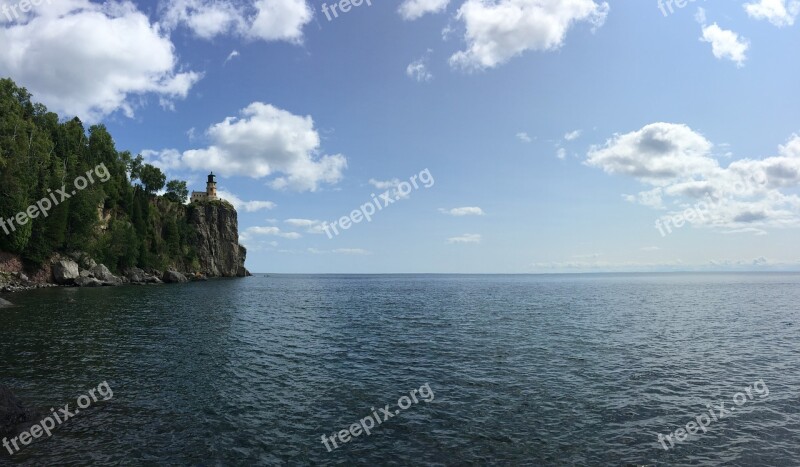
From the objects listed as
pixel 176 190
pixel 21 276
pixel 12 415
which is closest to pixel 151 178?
pixel 176 190

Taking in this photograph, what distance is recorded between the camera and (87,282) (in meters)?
95.4

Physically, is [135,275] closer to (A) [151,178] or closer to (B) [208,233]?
(A) [151,178]

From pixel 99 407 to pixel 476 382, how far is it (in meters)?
19.8

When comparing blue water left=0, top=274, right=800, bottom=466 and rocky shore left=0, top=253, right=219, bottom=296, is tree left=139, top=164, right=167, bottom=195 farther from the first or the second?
blue water left=0, top=274, right=800, bottom=466

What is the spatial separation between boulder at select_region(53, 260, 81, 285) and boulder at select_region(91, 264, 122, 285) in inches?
255

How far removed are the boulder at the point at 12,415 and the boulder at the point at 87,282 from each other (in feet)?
302

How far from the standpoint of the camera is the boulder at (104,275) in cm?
10089

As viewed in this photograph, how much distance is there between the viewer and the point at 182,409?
2064 centimetres

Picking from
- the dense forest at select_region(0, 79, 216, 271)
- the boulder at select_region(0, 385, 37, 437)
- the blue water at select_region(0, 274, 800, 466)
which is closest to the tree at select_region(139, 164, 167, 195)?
the dense forest at select_region(0, 79, 216, 271)

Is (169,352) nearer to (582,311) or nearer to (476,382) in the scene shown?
(476,382)

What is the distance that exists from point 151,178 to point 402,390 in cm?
16734

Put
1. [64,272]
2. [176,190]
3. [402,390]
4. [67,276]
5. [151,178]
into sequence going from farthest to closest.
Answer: [176,190], [151,178], [67,276], [64,272], [402,390]

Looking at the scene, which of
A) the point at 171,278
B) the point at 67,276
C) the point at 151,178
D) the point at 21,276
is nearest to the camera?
the point at 21,276

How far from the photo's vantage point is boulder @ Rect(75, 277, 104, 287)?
94375mm
